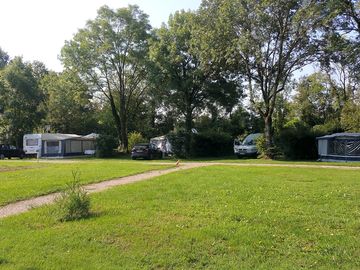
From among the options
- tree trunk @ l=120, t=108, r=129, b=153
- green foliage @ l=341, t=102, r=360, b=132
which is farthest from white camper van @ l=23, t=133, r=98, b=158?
green foliage @ l=341, t=102, r=360, b=132

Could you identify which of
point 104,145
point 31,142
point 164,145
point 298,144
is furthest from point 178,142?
point 31,142

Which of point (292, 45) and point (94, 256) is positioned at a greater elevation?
point (292, 45)

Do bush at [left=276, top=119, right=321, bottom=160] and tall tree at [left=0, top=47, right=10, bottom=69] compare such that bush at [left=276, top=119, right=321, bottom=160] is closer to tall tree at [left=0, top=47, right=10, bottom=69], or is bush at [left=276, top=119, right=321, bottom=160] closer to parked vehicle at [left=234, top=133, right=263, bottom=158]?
parked vehicle at [left=234, top=133, right=263, bottom=158]

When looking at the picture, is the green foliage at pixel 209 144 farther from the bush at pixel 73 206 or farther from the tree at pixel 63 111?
the bush at pixel 73 206

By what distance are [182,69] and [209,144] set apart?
7.81 meters

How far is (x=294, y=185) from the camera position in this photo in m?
12.1

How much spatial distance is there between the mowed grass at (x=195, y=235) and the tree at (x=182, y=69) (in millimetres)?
28227

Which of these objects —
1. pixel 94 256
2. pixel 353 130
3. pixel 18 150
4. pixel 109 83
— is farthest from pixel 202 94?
pixel 94 256

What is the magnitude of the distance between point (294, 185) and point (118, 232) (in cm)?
732

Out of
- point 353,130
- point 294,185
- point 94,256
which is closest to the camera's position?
point 94,256

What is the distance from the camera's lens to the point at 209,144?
119 ft

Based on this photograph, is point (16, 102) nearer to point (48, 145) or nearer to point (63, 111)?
point (63, 111)

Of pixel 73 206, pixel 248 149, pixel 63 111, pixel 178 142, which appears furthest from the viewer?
pixel 63 111

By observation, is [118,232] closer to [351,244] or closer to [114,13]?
[351,244]
